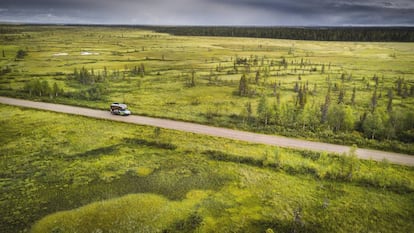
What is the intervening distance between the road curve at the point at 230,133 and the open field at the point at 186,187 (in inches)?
74.8

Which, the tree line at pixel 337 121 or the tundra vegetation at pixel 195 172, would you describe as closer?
the tundra vegetation at pixel 195 172

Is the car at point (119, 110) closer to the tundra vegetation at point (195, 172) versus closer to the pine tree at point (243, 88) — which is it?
the tundra vegetation at point (195, 172)

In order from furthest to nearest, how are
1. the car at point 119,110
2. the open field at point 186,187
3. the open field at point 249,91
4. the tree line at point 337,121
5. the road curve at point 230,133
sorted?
the car at point 119,110
the open field at point 249,91
the tree line at point 337,121
the road curve at point 230,133
the open field at point 186,187

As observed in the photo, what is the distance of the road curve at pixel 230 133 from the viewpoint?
33031 mm

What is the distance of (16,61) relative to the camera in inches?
4043

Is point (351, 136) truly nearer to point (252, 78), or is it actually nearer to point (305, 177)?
point (305, 177)

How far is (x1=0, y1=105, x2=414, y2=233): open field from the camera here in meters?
23.0

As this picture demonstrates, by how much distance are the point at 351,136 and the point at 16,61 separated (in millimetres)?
107998

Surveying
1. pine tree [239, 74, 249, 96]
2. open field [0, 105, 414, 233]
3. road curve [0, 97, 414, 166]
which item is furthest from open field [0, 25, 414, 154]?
open field [0, 105, 414, 233]

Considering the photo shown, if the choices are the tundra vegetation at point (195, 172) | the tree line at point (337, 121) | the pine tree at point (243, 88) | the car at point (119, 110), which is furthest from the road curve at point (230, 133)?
the pine tree at point (243, 88)

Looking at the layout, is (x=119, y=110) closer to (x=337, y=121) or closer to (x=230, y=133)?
(x=230, y=133)

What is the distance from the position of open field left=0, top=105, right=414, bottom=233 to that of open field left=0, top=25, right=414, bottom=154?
27.0 feet

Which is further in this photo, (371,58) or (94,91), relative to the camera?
(371,58)

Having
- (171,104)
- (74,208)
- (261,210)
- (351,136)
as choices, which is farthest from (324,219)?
A: (171,104)
